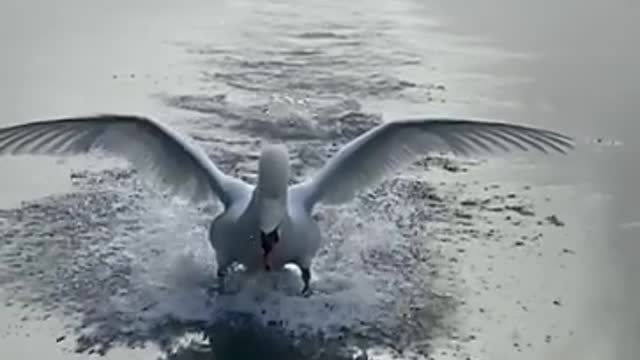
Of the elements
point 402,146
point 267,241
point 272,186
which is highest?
point 402,146

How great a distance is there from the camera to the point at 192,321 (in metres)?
2.97

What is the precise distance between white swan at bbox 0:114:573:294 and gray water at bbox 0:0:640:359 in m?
0.12

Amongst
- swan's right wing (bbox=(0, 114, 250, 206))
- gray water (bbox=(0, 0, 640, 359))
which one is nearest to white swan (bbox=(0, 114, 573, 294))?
swan's right wing (bbox=(0, 114, 250, 206))

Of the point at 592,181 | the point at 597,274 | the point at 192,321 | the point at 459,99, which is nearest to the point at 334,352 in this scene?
the point at 192,321

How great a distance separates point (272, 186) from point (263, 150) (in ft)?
0.46

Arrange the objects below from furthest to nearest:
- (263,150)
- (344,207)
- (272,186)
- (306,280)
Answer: (344,207) → (306,280) → (263,150) → (272,186)

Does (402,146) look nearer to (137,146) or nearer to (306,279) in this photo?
(306,279)

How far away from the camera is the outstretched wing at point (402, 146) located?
3.18 metres

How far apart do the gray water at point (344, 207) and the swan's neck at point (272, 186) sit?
0.70 ft

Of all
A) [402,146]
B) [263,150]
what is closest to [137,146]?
[263,150]

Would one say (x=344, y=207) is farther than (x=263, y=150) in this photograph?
Yes

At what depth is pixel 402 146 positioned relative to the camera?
10.6 ft

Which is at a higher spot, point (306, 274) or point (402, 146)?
point (402, 146)

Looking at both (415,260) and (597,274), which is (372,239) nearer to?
(415,260)
